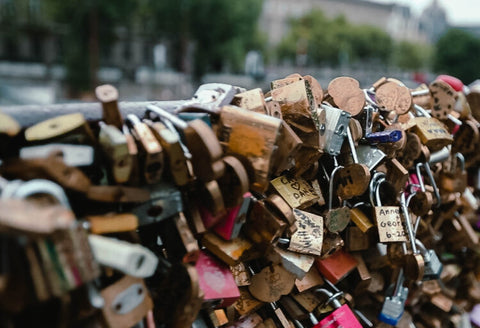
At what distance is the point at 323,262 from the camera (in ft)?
4.54

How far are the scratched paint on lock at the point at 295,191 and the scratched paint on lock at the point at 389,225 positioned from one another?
0.80 feet

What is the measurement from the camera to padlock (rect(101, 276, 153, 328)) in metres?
0.82

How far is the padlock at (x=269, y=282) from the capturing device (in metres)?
1.23

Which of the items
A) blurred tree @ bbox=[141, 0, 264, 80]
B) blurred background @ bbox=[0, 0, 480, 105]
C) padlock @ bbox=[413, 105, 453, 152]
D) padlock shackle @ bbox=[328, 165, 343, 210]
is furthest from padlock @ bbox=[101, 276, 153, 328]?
blurred tree @ bbox=[141, 0, 264, 80]

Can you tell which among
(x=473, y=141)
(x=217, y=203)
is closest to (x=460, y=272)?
(x=473, y=141)

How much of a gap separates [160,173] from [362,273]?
94cm

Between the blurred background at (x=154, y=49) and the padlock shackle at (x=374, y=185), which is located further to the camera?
the blurred background at (x=154, y=49)

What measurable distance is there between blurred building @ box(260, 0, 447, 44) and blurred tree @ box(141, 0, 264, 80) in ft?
71.1

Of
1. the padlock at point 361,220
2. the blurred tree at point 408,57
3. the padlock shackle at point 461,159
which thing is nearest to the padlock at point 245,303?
the padlock at point 361,220

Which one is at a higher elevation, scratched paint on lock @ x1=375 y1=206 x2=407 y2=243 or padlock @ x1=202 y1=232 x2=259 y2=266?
padlock @ x1=202 y1=232 x2=259 y2=266

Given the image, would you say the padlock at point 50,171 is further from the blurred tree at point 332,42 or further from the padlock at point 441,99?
the blurred tree at point 332,42

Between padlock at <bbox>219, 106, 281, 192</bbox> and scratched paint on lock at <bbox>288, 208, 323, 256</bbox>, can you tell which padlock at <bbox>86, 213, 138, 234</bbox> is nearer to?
padlock at <bbox>219, 106, 281, 192</bbox>

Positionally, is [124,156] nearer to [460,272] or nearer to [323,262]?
[323,262]

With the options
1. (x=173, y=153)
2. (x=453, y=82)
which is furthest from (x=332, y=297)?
(x=453, y=82)
